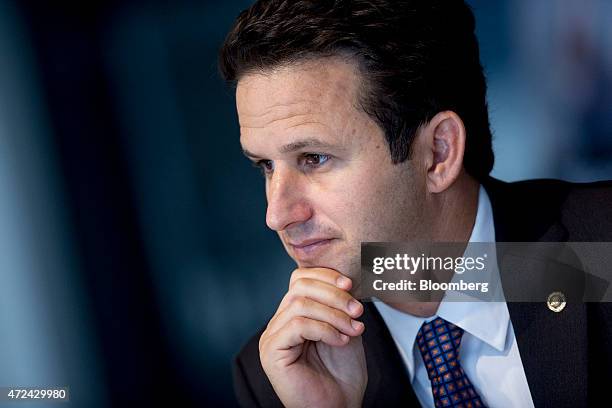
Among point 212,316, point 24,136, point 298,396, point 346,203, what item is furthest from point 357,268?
point 24,136

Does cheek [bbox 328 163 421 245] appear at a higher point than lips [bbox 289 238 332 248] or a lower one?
higher

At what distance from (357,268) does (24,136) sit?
2.21 feet

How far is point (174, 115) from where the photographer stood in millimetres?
1561

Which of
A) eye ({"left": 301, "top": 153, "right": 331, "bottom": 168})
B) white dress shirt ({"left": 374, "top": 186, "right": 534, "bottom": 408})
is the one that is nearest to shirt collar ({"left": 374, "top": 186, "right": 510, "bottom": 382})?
white dress shirt ({"left": 374, "top": 186, "right": 534, "bottom": 408})

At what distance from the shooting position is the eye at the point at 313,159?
1231mm

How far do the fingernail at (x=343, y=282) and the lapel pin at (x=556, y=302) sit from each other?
368mm

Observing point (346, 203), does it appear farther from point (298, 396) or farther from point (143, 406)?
point (143, 406)

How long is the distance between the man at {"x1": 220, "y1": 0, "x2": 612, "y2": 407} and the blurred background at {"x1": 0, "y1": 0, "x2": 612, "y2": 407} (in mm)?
223

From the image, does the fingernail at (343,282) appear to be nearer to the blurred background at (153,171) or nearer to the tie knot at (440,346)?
the tie knot at (440,346)

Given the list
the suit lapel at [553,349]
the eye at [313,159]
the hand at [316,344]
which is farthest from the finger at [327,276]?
the suit lapel at [553,349]

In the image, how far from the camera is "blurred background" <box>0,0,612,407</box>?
1368 millimetres

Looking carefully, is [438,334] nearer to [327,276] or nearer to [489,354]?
[489,354]

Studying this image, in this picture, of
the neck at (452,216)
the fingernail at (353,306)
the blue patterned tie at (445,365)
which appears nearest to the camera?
the fingernail at (353,306)

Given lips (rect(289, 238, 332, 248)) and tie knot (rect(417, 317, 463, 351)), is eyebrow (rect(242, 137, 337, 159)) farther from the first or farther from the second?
tie knot (rect(417, 317, 463, 351))
